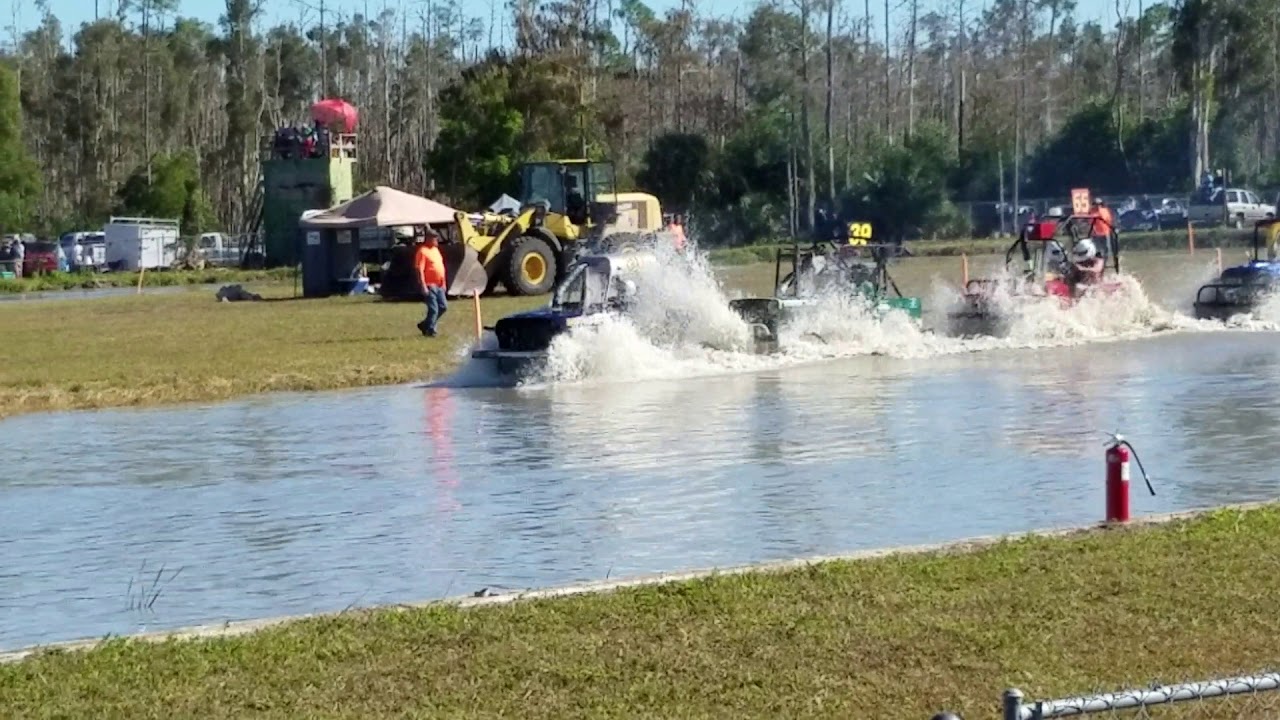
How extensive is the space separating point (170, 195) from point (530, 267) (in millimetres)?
47169

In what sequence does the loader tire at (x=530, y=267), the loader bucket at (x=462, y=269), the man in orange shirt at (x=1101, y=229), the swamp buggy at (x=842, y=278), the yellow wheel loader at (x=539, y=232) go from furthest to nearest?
the loader tire at (x=530, y=267)
the yellow wheel loader at (x=539, y=232)
the loader bucket at (x=462, y=269)
the man in orange shirt at (x=1101, y=229)
the swamp buggy at (x=842, y=278)

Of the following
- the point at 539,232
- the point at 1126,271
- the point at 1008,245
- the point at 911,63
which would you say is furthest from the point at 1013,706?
the point at 911,63

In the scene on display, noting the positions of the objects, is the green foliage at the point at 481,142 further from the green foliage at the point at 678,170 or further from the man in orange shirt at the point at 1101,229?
the man in orange shirt at the point at 1101,229

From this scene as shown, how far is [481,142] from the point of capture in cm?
7106

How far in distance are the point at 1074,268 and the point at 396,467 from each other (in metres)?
15.0

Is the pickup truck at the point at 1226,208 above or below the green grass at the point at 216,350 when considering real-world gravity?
above

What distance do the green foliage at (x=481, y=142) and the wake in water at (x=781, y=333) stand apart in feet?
137

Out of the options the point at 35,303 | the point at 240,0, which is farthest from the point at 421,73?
the point at 35,303

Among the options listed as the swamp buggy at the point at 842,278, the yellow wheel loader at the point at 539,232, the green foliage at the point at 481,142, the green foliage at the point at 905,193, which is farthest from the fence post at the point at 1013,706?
the green foliage at the point at 905,193

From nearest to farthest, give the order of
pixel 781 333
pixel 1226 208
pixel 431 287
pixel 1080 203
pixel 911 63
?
pixel 781 333 → pixel 431 287 → pixel 1080 203 → pixel 1226 208 → pixel 911 63

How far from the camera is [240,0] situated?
10819cm

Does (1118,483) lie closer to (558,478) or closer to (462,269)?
(558,478)

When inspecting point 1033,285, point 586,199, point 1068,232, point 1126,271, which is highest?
point 586,199

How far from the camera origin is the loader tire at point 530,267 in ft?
127
